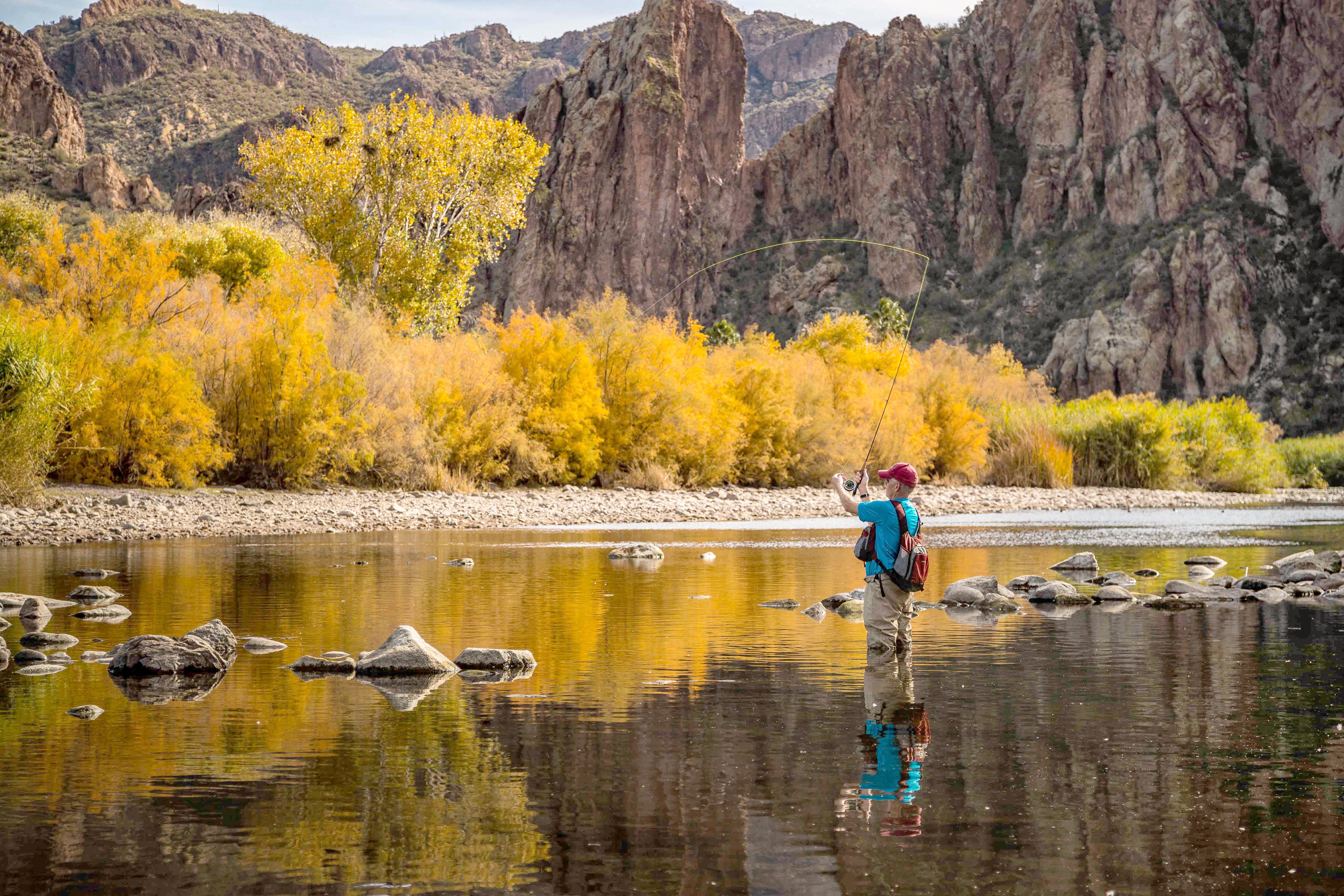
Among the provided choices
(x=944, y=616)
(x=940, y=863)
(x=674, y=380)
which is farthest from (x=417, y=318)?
(x=940, y=863)

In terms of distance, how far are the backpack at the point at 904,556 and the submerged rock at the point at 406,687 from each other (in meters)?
3.41

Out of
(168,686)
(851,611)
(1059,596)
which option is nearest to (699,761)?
(168,686)

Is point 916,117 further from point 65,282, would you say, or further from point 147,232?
point 65,282

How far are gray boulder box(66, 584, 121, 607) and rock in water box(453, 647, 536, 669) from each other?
545 cm

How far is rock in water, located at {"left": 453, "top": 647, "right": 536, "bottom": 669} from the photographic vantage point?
999 centimetres

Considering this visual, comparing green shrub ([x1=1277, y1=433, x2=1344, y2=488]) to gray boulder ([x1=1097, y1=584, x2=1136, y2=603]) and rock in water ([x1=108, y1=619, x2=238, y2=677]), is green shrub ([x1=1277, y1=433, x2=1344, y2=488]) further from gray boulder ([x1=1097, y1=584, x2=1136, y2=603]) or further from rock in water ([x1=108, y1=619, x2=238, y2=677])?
rock in water ([x1=108, y1=619, x2=238, y2=677])

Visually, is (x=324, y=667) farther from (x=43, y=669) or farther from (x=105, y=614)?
(x=105, y=614)

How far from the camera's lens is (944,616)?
13734 mm

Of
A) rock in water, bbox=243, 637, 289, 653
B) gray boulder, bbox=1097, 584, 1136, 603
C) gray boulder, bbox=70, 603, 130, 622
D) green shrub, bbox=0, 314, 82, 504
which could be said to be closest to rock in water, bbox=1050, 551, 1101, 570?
gray boulder, bbox=1097, 584, 1136, 603

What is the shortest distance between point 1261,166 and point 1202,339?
53.3ft

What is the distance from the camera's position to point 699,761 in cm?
694

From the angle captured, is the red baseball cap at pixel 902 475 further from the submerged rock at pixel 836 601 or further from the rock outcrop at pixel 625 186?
the rock outcrop at pixel 625 186

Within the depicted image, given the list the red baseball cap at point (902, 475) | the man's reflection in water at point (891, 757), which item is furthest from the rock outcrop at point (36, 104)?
the man's reflection in water at point (891, 757)

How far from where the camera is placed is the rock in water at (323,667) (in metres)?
9.82
